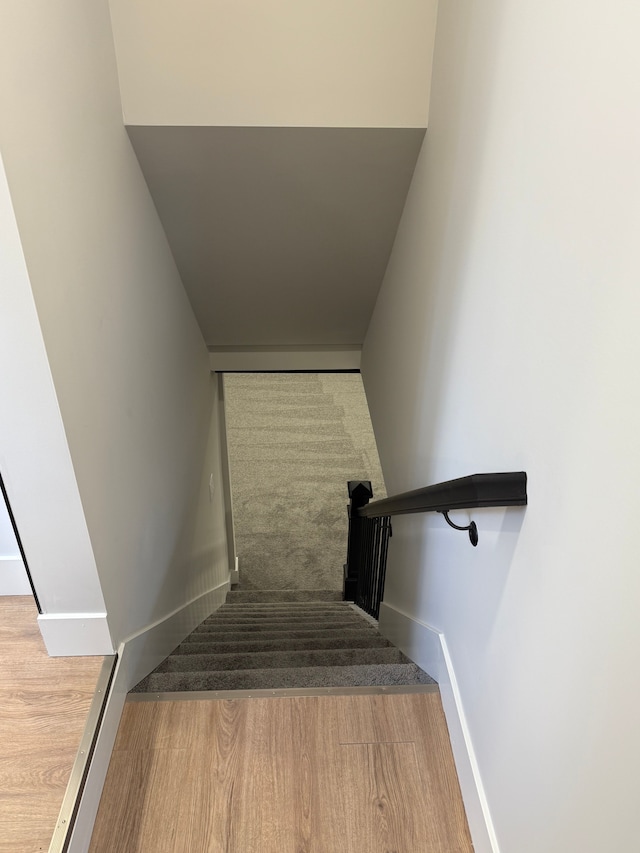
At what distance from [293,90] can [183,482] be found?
1934mm

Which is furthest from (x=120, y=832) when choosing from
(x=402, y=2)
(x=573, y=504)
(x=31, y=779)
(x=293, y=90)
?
(x=402, y=2)

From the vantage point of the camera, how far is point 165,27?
1662 millimetres

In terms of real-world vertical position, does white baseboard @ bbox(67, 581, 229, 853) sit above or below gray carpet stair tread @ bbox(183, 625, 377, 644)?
above

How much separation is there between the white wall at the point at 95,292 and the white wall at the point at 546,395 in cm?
98

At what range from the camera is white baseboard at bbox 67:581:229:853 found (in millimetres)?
1243

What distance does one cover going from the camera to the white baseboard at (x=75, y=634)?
1.46 metres

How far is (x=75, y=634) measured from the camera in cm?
149

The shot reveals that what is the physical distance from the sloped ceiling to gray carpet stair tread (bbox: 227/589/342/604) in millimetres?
2789

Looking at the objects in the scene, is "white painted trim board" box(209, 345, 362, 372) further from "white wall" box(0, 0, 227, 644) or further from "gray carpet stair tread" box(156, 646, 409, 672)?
"gray carpet stair tread" box(156, 646, 409, 672)

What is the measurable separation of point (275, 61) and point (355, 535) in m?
3.23

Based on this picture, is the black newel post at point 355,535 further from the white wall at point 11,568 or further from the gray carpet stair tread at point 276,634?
the white wall at point 11,568

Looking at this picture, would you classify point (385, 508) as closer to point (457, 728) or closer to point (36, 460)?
point (457, 728)

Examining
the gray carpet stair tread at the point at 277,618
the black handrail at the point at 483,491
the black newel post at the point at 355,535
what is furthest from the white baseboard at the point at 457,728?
the black newel post at the point at 355,535

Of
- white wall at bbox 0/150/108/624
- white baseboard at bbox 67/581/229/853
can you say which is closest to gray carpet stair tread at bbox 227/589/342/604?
white baseboard at bbox 67/581/229/853
